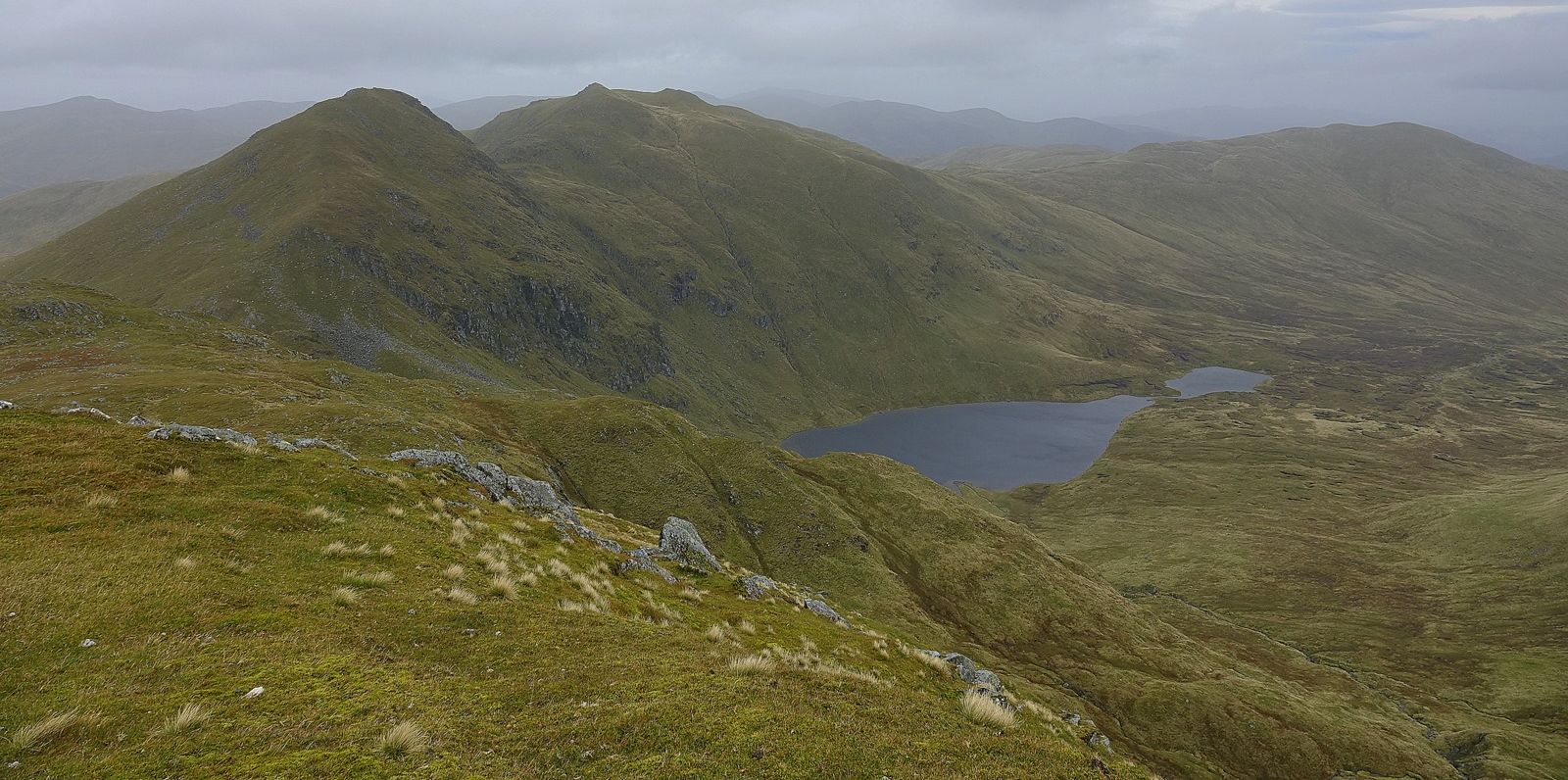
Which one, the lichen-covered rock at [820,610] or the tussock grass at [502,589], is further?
the lichen-covered rock at [820,610]

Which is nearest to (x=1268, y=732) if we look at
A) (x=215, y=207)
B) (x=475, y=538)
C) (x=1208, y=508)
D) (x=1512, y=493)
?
(x=475, y=538)

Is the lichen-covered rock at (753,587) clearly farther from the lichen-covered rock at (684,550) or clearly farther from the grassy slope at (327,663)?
the grassy slope at (327,663)

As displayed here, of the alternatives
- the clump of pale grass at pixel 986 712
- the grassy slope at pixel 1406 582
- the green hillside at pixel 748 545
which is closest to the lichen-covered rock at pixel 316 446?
the green hillside at pixel 748 545

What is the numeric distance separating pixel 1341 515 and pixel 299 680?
252 metres

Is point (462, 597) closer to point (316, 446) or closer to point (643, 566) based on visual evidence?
point (643, 566)

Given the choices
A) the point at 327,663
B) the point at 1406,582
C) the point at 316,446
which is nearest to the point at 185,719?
the point at 327,663

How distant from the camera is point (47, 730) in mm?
8828

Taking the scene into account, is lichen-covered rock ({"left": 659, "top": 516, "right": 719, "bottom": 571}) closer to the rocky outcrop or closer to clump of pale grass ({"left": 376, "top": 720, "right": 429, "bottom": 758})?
the rocky outcrop

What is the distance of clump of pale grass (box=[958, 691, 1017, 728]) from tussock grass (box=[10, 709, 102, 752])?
57.4 ft

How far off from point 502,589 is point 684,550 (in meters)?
16.1

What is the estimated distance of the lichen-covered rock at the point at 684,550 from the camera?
34.1 metres

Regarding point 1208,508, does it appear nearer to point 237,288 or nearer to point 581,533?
point 581,533

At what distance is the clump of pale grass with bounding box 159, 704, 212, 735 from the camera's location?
9469 millimetres

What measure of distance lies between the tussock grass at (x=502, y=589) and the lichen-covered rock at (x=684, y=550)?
13.6 metres
